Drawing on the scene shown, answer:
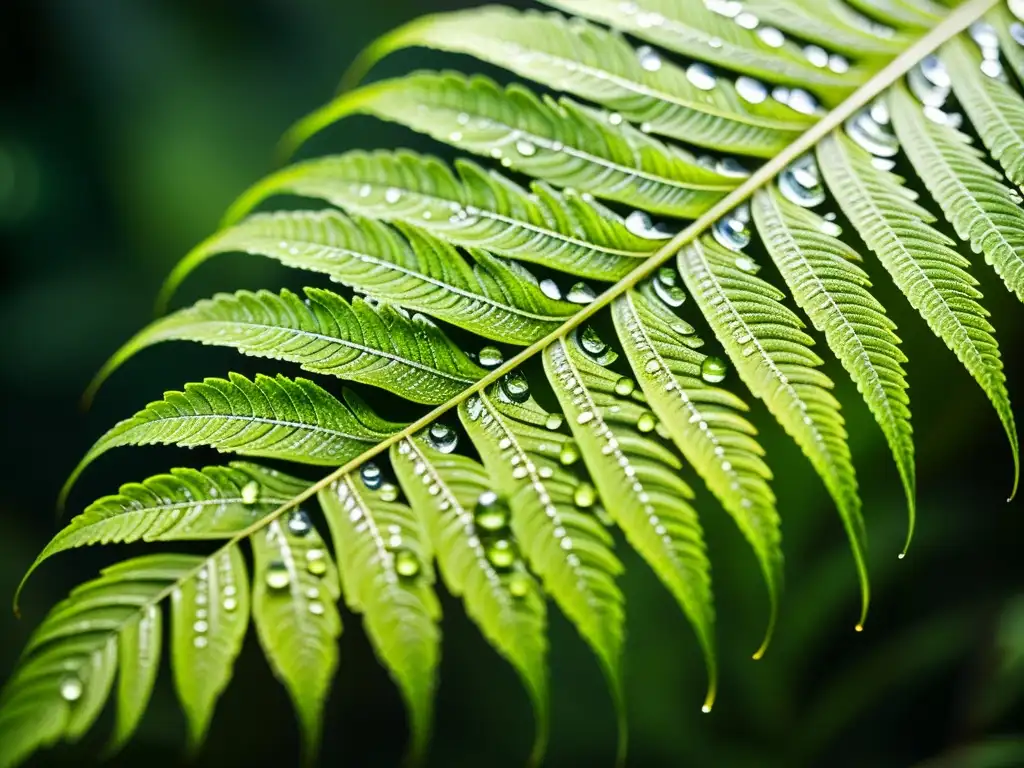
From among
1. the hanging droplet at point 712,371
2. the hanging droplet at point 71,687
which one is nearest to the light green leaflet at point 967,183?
the hanging droplet at point 712,371

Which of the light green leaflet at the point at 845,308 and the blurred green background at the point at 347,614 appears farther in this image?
the blurred green background at the point at 347,614

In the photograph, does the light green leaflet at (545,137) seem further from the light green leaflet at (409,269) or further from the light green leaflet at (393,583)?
the light green leaflet at (393,583)

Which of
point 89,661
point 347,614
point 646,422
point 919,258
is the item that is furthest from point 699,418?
point 347,614

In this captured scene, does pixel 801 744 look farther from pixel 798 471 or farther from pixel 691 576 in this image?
pixel 691 576

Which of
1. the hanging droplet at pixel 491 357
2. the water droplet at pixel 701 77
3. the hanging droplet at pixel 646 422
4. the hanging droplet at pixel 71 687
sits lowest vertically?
the hanging droplet at pixel 71 687

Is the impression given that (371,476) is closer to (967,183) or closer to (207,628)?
(207,628)

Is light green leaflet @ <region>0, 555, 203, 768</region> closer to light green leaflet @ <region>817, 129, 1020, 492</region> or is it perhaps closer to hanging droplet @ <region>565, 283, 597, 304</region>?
hanging droplet @ <region>565, 283, 597, 304</region>
